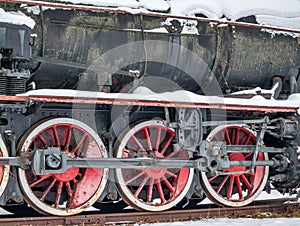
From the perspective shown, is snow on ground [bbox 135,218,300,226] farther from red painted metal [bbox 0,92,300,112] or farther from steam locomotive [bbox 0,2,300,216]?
red painted metal [bbox 0,92,300,112]

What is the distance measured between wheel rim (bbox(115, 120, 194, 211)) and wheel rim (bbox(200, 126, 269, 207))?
0.36 m

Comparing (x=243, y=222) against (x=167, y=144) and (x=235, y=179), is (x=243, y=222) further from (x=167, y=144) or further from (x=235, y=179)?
(x=167, y=144)

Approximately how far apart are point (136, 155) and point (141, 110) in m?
0.58

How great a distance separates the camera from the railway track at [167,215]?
611cm

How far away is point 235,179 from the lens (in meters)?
7.66

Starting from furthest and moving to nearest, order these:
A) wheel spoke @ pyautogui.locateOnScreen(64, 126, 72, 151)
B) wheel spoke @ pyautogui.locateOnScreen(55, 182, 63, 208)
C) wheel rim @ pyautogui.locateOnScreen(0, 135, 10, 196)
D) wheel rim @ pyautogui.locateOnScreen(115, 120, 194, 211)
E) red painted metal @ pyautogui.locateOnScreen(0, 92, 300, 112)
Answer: wheel rim @ pyautogui.locateOnScreen(115, 120, 194, 211)
wheel spoke @ pyautogui.locateOnScreen(64, 126, 72, 151)
wheel spoke @ pyautogui.locateOnScreen(55, 182, 63, 208)
wheel rim @ pyautogui.locateOnScreen(0, 135, 10, 196)
red painted metal @ pyautogui.locateOnScreen(0, 92, 300, 112)

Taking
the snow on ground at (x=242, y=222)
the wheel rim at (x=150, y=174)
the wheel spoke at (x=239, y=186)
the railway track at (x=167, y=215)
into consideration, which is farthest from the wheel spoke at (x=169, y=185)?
the wheel spoke at (x=239, y=186)

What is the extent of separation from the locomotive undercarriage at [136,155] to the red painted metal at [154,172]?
0.01m

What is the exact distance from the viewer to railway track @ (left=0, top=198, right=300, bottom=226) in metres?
6.11

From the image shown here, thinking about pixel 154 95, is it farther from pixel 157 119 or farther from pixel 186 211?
pixel 186 211

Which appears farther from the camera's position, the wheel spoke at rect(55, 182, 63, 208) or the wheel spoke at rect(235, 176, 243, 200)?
the wheel spoke at rect(235, 176, 243, 200)

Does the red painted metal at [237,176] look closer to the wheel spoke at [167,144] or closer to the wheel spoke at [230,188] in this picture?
the wheel spoke at [230,188]

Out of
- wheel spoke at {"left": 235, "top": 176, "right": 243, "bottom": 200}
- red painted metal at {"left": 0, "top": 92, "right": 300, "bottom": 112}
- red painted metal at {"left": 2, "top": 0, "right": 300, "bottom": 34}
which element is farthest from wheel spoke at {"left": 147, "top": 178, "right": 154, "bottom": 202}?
red painted metal at {"left": 2, "top": 0, "right": 300, "bottom": 34}

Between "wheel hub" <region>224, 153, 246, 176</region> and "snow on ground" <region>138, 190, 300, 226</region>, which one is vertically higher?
"wheel hub" <region>224, 153, 246, 176</region>
